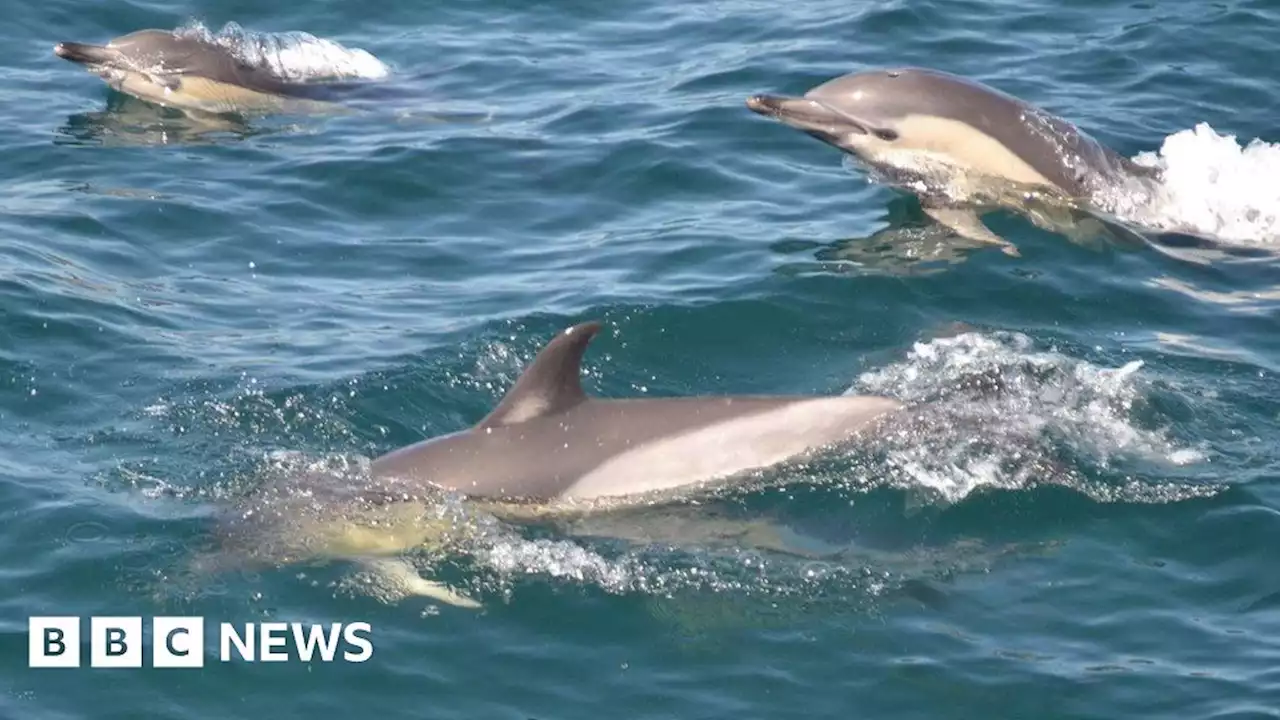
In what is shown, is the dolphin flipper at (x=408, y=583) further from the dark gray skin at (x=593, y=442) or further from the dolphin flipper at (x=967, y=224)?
the dolphin flipper at (x=967, y=224)

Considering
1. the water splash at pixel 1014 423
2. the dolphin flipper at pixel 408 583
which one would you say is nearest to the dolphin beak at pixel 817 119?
the water splash at pixel 1014 423

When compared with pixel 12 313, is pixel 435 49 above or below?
above

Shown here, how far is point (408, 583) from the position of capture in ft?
32.0

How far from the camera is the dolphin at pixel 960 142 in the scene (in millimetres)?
15203

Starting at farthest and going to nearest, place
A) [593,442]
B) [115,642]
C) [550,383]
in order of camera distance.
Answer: [593,442]
[550,383]
[115,642]

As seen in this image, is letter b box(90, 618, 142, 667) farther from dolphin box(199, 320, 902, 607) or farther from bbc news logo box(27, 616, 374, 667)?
dolphin box(199, 320, 902, 607)

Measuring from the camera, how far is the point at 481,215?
15.8 m

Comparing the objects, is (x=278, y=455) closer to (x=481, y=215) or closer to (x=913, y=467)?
(x=913, y=467)

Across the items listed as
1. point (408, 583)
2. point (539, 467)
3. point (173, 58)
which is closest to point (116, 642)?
point (408, 583)

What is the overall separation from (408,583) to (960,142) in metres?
7.04

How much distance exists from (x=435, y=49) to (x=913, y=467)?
10.9 metres

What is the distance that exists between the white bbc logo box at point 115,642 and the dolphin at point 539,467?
72 centimetres

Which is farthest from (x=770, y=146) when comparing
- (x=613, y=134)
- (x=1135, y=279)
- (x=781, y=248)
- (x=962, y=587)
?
(x=962, y=587)

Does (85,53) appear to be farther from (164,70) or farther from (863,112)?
(863,112)
